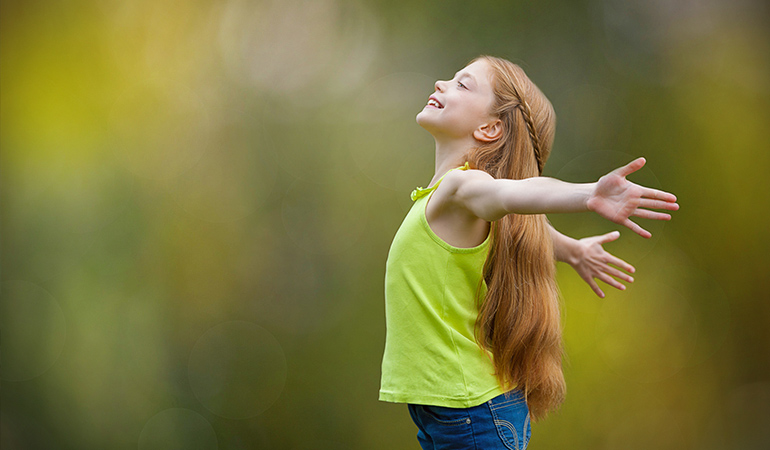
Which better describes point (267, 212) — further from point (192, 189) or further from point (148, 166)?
point (148, 166)

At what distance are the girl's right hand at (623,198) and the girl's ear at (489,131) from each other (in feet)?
1.10

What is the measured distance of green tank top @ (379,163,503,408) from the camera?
0.88m

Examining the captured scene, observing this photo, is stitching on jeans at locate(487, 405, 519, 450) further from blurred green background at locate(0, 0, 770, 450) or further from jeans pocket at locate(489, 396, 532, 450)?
blurred green background at locate(0, 0, 770, 450)

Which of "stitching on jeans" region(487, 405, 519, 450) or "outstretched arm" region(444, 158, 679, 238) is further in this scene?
"stitching on jeans" region(487, 405, 519, 450)

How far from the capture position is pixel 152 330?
73.4 inches

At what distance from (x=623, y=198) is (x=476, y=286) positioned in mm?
330

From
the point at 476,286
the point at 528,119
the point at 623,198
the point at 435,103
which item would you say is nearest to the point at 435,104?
the point at 435,103

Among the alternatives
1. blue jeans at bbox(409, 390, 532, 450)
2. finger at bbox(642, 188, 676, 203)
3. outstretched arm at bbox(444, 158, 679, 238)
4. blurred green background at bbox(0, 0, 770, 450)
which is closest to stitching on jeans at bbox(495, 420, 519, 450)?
blue jeans at bbox(409, 390, 532, 450)

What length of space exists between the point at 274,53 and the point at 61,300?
1.02 m

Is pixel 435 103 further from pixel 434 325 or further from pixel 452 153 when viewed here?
pixel 434 325

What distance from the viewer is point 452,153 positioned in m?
1.00

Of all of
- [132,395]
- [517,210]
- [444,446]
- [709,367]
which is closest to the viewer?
[517,210]

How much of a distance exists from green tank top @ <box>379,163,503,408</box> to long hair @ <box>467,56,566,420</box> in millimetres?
25

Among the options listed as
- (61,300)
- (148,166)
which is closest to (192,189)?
(148,166)
